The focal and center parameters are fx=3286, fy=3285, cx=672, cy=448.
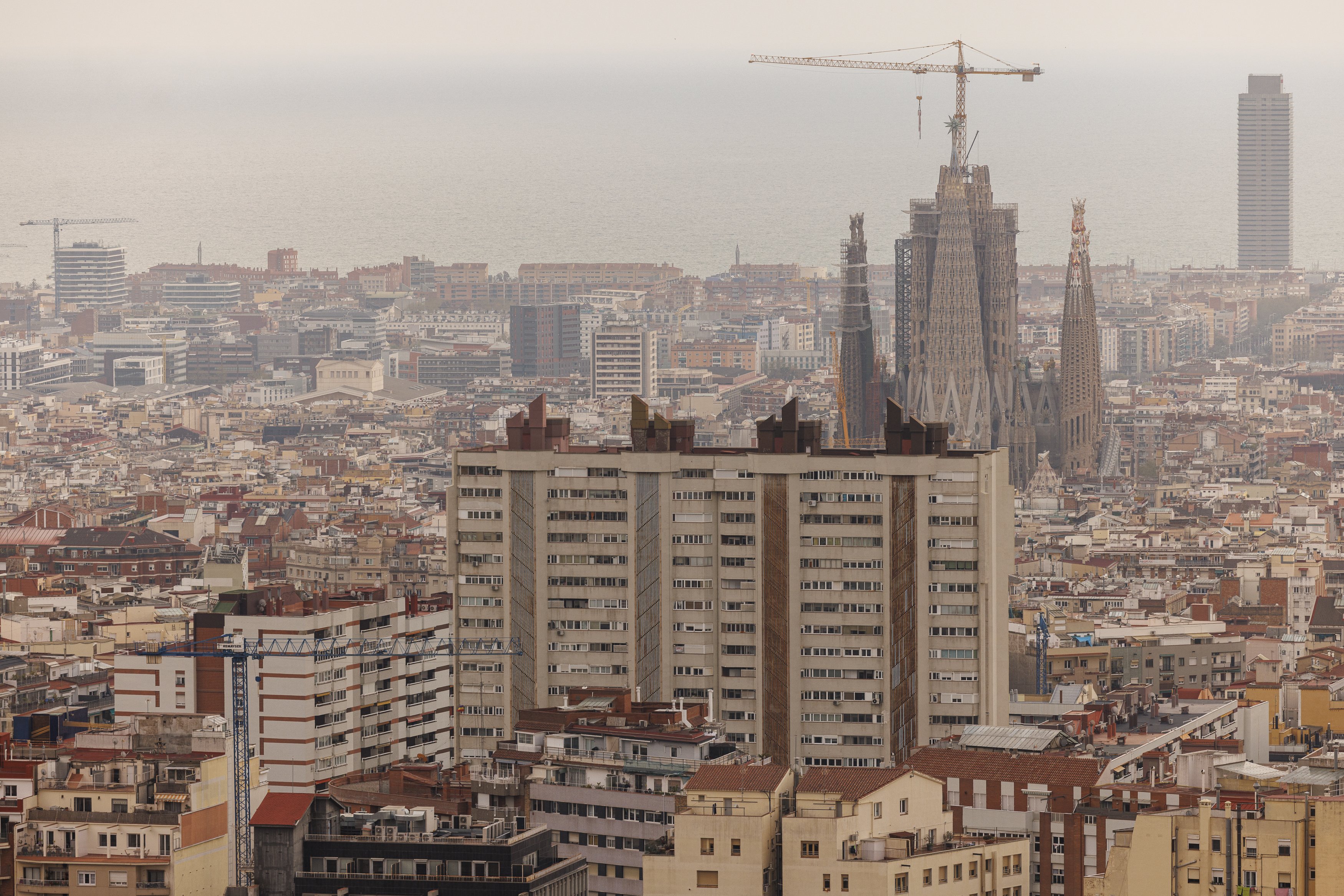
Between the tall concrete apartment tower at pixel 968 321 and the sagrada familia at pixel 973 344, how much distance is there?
0.14 feet

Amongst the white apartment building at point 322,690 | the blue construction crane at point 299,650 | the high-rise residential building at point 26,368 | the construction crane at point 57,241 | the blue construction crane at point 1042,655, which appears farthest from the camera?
the construction crane at point 57,241

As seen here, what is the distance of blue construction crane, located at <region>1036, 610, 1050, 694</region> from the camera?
54.7 meters

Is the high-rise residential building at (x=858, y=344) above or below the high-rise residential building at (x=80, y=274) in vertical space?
below

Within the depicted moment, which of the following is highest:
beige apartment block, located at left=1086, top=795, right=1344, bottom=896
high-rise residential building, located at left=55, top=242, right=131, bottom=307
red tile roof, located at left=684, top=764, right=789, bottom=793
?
high-rise residential building, located at left=55, top=242, right=131, bottom=307

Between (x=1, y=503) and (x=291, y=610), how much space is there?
75.4 metres

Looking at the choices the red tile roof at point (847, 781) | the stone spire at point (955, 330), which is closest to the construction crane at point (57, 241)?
the stone spire at point (955, 330)

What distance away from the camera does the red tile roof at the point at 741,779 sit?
26797mm

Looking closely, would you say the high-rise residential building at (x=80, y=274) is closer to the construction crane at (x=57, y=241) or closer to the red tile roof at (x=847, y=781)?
the construction crane at (x=57, y=241)

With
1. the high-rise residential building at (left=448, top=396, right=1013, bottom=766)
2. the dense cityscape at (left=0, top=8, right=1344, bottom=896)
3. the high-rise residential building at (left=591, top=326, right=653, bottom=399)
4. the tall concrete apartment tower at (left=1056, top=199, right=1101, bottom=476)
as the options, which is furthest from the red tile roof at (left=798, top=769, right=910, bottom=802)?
the high-rise residential building at (left=591, top=326, right=653, bottom=399)

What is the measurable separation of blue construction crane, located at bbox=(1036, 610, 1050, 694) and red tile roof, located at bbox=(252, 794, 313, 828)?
27.6 m

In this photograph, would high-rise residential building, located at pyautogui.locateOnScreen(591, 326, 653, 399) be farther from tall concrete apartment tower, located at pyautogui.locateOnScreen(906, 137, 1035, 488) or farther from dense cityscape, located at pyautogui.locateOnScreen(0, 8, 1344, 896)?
dense cityscape, located at pyautogui.locateOnScreen(0, 8, 1344, 896)

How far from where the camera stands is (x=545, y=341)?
583ft

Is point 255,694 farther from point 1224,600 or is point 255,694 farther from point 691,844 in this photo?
point 1224,600

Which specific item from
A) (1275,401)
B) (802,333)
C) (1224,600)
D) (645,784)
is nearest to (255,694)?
(645,784)
